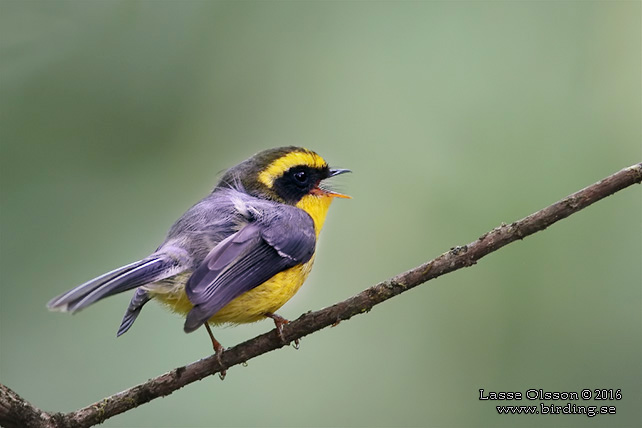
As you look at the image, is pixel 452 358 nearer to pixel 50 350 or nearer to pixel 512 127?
pixel 512 127

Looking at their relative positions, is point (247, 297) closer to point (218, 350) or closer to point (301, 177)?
point (218, 350)

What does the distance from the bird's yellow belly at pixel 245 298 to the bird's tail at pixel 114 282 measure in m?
0.07

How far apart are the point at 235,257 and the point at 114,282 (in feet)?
1.76

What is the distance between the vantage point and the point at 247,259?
3121mm

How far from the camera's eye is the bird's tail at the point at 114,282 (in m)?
2.65

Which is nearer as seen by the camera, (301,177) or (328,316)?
(328,316)

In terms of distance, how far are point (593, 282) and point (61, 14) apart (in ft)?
10.5

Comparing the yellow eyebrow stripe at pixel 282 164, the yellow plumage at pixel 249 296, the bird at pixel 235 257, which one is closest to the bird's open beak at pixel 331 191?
the bird at pixel 235 257

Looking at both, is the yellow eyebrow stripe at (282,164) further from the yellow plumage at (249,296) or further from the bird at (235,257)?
the yellow plumage at (249,296)

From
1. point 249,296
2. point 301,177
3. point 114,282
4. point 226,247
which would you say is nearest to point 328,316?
point 249,296

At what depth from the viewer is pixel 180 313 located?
323 centimetres

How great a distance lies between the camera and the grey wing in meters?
2.81

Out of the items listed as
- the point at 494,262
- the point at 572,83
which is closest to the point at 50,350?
the point at 494,262

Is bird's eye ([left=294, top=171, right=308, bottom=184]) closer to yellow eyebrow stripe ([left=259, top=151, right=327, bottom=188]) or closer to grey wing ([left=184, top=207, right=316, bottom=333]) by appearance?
yellow eyebrow stripe ([left=259, top=151, right=327, bottom=188])
